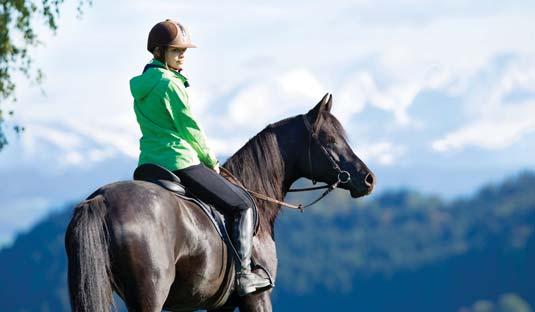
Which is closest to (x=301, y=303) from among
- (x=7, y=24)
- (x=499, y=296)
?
(x=499, y=296)

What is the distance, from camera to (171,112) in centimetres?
1032

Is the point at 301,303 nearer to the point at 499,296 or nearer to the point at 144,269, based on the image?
the point at 499,296

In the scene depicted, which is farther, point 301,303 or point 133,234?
point 301,303

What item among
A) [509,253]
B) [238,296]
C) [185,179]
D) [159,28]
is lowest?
[238,296]

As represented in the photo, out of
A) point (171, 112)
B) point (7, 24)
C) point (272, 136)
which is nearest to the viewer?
point (171, 112)

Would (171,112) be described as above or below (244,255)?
above

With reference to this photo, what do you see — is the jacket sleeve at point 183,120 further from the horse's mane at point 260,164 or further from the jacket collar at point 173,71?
the horse's mane at point 260,164

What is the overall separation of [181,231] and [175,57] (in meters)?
1.72

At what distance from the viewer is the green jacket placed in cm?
1033

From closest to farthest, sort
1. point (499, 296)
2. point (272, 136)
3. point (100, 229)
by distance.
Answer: point (100, 229), point (272, 136), point (499, 296)

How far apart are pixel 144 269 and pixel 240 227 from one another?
4.45 feet

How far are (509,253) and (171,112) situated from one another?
191 meters

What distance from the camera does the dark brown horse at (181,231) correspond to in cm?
923

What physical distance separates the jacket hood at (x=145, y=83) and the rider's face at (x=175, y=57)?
20cm
